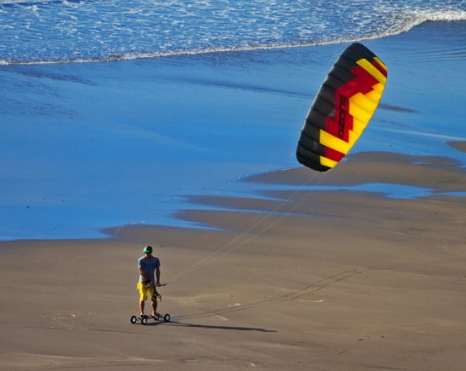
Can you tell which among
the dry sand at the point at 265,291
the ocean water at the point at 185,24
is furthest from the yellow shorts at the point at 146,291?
the ocean water at the point at 185,24

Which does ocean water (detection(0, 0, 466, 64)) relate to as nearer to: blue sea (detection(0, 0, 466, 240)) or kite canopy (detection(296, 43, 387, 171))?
blue sea (detection(0, 0, 466, 240))

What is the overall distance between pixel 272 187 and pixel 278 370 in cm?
583

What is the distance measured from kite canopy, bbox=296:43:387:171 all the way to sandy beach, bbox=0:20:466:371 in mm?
1450

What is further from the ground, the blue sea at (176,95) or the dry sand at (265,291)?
the blue sea at (176,95)

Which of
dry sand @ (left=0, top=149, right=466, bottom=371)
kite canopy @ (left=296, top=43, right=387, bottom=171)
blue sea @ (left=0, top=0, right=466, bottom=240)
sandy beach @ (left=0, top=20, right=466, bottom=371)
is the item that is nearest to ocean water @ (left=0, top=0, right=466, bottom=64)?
blue sea @ (left=0, top=0, right=466, bottom=240)

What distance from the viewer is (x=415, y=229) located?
1308 cm

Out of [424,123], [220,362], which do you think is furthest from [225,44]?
[220,362]

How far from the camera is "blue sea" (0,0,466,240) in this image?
14.2 metres

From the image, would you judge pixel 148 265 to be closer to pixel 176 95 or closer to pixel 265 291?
pixel 265 291

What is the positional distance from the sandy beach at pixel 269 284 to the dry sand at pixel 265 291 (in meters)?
0.02

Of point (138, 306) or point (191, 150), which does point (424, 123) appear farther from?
point (138, 306)

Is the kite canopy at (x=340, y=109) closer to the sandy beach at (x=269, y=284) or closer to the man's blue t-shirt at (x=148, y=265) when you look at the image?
the sandy beach at (x=269, y=284)

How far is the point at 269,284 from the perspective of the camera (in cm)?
1109

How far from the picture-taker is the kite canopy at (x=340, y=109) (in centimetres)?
1036
